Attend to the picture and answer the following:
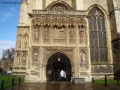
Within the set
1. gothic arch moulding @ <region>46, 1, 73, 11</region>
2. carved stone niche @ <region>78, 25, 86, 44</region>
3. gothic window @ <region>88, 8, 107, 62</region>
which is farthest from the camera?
gothic arch moulding @ <region>46, 1, 73, 11</region>

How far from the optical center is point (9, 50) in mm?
58469

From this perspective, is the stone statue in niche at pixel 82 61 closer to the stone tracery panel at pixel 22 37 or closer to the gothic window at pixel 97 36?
the gothic window at pixel 97 36

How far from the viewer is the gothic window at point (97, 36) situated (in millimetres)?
20797

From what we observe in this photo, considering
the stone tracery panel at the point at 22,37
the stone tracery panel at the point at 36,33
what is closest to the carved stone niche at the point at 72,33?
the stone tracery panel at the point at 36,33

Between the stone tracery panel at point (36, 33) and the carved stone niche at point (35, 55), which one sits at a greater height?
the stone tracery panel at point (36, 33)

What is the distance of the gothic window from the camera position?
68.2ft

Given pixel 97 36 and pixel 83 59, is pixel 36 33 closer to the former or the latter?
A: pixel 83 59

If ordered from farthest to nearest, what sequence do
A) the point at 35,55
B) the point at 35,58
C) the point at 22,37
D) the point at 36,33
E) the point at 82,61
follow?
1. the point at 22,37
2. the point at 36,33
3. the point at 82,61
4. the point at 35,55
5. the point at 35,58

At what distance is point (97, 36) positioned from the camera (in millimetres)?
21266

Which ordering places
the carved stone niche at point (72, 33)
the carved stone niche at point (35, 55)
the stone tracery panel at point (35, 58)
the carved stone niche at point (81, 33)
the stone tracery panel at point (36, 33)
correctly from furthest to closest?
the carved stone niche at point (81, 33), the carved stone niche at point (72, 33), the stone tracery panel at point (36, 33), the carved stone niche at point (35, 55), the stone tracery panel at point (35, 58)

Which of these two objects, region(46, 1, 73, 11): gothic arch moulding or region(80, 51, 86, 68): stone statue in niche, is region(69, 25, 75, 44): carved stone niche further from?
region(46, 1, 73, 11): gothic arch moulding

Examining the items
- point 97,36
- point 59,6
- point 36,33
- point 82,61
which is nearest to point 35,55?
point 36,33

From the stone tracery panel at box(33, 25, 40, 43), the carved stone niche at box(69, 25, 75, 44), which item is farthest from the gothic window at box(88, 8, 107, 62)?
the stone tracery panel at box(33, 25, 40, 43)

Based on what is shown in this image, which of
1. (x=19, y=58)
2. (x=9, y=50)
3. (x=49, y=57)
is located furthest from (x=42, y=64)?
(x=9, y=50)
